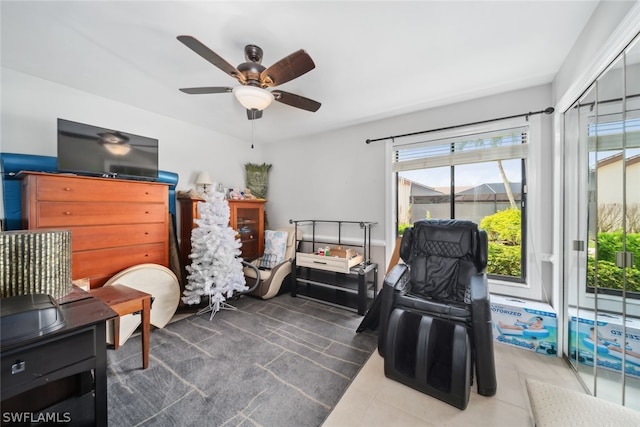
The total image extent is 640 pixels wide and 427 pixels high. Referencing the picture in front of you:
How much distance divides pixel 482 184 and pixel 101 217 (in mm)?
4037

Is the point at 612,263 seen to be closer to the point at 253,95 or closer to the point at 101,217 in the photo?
the point at 253,95

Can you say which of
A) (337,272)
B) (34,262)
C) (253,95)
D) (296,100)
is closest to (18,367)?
(34,262)

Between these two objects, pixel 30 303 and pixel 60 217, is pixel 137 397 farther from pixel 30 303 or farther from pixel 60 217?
pixel 60 217

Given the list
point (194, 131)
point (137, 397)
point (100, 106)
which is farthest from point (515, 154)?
point (100, 106)

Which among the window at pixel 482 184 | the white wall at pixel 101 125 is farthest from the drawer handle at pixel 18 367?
the window at pixel 482 184

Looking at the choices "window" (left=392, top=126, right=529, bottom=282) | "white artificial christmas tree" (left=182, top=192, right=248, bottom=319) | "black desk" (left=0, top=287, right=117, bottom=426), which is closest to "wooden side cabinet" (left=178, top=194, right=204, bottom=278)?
"white artificial christmas tree" (left=182, top=192, right=248, bottom=319)

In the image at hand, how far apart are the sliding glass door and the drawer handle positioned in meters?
2.91

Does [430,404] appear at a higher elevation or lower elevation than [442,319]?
lower

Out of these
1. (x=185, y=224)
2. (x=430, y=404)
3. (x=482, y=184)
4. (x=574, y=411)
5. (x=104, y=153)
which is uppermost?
(x=104, y=153)

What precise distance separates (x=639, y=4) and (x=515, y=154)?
4.70 ft

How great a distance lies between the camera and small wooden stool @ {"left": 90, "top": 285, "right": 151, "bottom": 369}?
1.76 m

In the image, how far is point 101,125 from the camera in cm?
262

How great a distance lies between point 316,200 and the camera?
12.7 ft

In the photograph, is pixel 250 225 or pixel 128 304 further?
pixel 250 225
